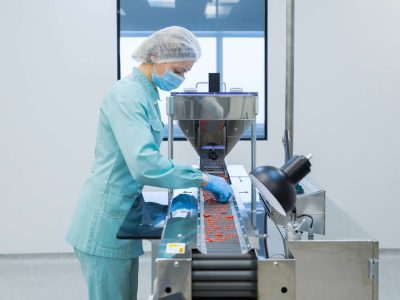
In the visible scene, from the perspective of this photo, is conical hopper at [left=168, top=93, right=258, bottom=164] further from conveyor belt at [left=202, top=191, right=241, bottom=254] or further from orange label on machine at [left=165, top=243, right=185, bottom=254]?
orange label on machine at [left=165, top=243, right=185, bottom=254]

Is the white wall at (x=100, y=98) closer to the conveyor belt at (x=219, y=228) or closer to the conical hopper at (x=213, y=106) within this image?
the conical hopper at (x=213, y=106)

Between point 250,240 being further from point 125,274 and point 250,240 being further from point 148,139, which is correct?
point 125,274

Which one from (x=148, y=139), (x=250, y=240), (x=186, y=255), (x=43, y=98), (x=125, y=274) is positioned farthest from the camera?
(x=43, y=98)

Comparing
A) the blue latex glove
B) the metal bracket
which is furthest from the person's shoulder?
the metal bracket

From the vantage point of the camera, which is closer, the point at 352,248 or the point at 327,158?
the point at 352,248

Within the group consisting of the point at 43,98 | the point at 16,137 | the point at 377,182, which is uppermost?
the point at 43,98

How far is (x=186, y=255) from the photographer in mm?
976

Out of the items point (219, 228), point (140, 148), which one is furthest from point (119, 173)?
point (219, 228)

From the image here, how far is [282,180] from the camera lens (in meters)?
0.98

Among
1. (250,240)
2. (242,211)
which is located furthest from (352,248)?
(242,211)

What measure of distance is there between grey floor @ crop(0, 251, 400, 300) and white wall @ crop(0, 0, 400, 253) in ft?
0.29

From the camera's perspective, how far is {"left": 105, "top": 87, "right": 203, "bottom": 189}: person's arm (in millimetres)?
1356

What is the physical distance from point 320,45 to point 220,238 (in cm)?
224

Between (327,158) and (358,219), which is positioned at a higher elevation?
(327,158)
